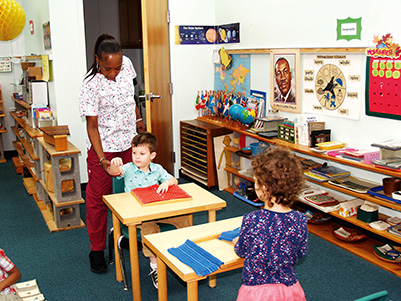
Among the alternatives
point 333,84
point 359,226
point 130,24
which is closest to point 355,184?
point 359,226

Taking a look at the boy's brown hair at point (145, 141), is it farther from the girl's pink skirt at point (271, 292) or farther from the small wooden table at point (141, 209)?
the girl's pink skirt at point (271, 292)

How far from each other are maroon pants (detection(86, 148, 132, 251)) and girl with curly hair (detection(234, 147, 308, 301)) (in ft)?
4.89

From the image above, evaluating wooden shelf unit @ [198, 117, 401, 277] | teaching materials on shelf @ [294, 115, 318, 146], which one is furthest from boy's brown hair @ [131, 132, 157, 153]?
teaching materials on shelf @ [294, 115, 318, 146]

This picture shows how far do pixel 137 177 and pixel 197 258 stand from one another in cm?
105

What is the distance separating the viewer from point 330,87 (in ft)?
12.1

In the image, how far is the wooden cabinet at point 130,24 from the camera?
20.6 feet

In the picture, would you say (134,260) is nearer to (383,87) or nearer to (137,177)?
(137,177)

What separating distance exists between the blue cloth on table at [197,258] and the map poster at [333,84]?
2131 mm

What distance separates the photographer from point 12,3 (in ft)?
14.0

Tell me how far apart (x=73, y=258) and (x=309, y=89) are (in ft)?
8.16

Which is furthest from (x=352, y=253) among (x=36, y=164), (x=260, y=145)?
(x=36, y=164)

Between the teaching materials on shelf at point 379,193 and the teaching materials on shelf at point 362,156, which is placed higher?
the teaching materials on shelf at point 362,156

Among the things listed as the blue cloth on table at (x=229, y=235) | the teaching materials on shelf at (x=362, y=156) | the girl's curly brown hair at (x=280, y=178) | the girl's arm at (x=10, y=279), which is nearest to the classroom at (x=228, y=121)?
the teaching materials on shelf at (x=362, y=156)

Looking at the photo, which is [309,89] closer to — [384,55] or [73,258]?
[384,55]
